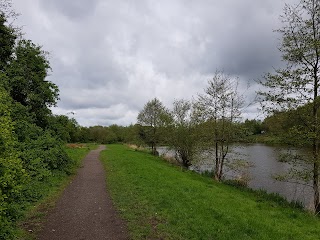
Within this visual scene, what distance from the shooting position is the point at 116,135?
95625 mm

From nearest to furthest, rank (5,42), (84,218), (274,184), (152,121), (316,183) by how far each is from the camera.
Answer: (84,218)
(316,183)
(5,42)
(274,184)
(152,121)

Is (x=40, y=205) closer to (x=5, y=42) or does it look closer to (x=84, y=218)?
(x=84, y=218)

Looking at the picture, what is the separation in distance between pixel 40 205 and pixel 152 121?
109 ft

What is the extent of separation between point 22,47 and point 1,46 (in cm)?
126

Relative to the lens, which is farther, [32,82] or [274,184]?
[274,184]

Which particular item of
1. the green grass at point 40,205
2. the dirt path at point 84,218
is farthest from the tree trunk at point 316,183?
the green grass at point 40,205

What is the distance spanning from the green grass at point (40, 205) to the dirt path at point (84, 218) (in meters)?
0.27

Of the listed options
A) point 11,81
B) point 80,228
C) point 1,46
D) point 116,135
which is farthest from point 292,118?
point 116,135

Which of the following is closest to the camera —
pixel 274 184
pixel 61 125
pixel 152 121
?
pixel 274 184

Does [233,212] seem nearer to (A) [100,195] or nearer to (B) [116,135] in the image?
(A) [100,195]

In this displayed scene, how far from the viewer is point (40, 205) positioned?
36.2 feet

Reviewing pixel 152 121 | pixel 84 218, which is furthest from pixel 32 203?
pixel 152 121

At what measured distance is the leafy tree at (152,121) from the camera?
4228 cm

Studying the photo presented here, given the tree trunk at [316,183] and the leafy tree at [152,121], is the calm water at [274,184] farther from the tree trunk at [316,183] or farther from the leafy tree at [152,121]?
the leafy tree at [152,121]
